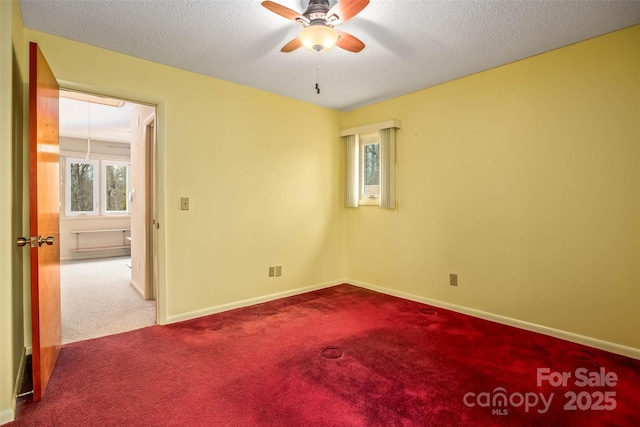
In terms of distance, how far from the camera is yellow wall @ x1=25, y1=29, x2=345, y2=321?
9.83ft

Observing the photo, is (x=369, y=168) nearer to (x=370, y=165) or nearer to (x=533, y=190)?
(x=370, y=165)

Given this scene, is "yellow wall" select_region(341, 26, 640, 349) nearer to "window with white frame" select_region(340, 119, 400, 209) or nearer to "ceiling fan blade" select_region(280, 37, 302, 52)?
"window with white frame" select_region(340, 119, 400, 209)

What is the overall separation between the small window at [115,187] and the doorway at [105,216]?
0.06ft

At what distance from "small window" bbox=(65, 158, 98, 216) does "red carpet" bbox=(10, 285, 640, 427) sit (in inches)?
221

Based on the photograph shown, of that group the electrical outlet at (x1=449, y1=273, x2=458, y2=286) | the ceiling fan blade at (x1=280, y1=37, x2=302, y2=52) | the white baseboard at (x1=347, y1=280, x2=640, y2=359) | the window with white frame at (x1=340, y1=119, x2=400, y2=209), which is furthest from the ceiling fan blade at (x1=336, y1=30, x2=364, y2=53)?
the white baseboard at (x1=347, y1=280, x2=640, y2=359)

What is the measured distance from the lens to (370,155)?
176 inches

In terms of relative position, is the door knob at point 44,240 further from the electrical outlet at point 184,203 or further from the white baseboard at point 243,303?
the white baseboard at point 243,303

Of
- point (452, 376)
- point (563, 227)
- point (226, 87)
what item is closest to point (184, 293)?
point (226, 87)

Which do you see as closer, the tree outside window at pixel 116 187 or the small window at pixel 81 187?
the small window at pixel 81 187

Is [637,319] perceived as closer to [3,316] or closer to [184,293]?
[184,293]

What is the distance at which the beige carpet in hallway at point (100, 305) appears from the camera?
3053 mm

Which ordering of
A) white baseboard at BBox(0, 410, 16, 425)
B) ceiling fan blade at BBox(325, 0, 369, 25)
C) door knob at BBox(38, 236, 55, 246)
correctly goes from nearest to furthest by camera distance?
white baseboard at BBox(0, 410, 16, 425)
ceiling fan blade at BBox(325, 0, 369, 25)
door knob at BBox(38, 236, 55, 246)

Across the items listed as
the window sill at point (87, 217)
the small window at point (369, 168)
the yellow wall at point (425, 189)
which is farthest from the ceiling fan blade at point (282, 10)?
the window sill at point (87, 217)

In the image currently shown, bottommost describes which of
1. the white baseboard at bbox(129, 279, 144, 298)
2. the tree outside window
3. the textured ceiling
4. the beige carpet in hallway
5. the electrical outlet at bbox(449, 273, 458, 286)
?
the beige carpet in hallway
